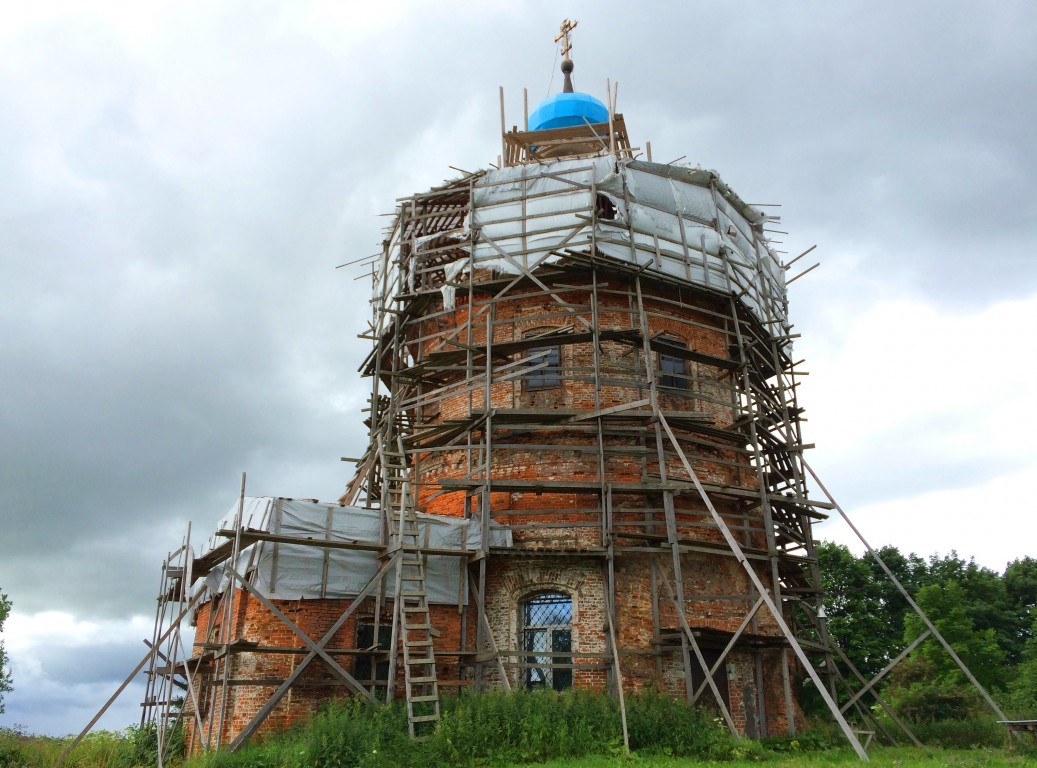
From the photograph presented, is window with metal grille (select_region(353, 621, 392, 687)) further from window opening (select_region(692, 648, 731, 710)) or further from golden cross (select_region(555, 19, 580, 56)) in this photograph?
golden cross (select_region(555, 19, 580, 56))

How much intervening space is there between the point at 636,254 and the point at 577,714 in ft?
30.8

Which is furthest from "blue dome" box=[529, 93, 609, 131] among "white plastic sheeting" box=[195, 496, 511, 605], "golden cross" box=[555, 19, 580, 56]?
"white plastic sheeting" box=[195, 496, 511, 605]

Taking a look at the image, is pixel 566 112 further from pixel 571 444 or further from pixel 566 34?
pixel 571 444

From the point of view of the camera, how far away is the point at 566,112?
78.9 feet

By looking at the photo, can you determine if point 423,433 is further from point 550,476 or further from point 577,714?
point 577,714

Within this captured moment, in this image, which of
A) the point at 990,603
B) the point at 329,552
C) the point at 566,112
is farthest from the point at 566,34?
the point at 990,603

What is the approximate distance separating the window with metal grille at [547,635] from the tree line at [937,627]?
19.3 feet

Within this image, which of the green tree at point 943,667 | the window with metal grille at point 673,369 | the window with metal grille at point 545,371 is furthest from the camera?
the green tree at point 943,667

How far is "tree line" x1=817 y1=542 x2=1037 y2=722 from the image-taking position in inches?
806

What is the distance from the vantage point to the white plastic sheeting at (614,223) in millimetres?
18141

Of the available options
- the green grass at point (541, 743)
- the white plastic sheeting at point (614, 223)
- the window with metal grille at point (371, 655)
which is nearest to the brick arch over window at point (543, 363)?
the white plastic sheeting at point (614, 223)

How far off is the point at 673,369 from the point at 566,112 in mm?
9283

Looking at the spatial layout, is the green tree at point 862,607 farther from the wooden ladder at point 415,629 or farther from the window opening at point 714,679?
the wooden ladder at point 415,629

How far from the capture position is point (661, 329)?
18.3 meters
